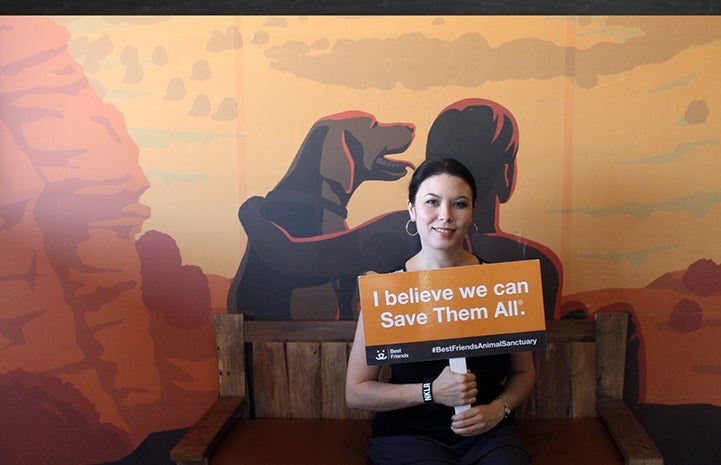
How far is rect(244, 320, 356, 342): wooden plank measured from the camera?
8.07 ft

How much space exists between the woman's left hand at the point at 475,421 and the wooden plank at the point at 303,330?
715 millimetres

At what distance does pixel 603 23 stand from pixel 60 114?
2.34m

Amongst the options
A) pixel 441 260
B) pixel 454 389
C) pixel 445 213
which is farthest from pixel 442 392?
pixel 445 213

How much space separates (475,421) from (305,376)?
2.86ft

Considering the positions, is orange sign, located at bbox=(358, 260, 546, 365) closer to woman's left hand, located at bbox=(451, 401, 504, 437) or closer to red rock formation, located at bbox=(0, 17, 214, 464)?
woman's left hand, located at bbox=(451, 401, 504, 437)

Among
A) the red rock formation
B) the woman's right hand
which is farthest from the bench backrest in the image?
the woman's right hand

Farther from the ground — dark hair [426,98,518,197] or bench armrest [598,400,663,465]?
dark hair [426,98,518,197]

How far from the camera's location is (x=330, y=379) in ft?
8.02

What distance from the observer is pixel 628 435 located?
2086mm

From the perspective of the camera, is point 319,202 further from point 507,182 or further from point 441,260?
point 507,182

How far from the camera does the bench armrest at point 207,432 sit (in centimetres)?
199

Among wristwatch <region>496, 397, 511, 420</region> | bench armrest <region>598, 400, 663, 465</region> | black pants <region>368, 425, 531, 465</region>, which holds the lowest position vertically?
bench armrest <region>598, 400, 663, 465</region>

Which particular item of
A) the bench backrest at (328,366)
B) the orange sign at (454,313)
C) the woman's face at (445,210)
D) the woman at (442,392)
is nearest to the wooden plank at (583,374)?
the bench backrest at (328,366)

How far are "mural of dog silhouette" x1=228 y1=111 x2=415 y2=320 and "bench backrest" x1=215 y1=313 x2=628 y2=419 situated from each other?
3.3 inches
